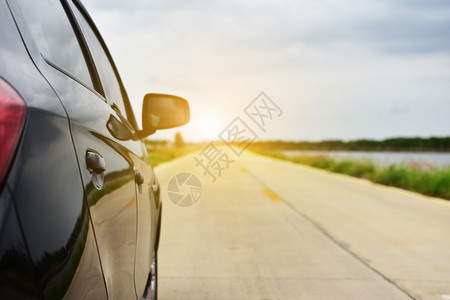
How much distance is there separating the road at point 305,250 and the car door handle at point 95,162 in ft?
9.01

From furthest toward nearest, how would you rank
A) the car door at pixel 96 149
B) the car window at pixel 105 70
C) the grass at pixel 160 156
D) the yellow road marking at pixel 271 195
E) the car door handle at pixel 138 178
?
the grass at pixel 160 156, the yellow road marking at pixel 271 195, the car window at pixel 105 70, the car door handle at pixel 138 178, the car door at pixel 96 149

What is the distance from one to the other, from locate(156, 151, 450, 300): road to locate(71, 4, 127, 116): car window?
1789mm

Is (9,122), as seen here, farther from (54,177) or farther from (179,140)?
(179,140)

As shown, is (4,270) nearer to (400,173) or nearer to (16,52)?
(16,52)

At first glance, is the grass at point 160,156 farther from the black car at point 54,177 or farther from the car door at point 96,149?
the black car at point 54,177

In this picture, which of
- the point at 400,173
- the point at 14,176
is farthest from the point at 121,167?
the point at 400,173

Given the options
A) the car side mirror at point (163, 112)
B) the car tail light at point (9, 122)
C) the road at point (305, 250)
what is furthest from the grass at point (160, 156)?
the car tail light at point (9, 122)

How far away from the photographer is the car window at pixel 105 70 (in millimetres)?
2541

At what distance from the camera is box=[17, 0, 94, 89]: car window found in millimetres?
1443

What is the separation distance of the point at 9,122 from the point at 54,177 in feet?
0.56

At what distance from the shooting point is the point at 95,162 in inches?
56.0

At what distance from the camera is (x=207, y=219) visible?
8.12 metres

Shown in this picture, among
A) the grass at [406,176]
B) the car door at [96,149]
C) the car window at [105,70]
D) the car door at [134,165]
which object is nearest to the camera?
the car door at [96,149]

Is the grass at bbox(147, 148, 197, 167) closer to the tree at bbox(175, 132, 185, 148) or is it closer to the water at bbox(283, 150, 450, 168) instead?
the water at bbox(283, 150, 450, 168)
